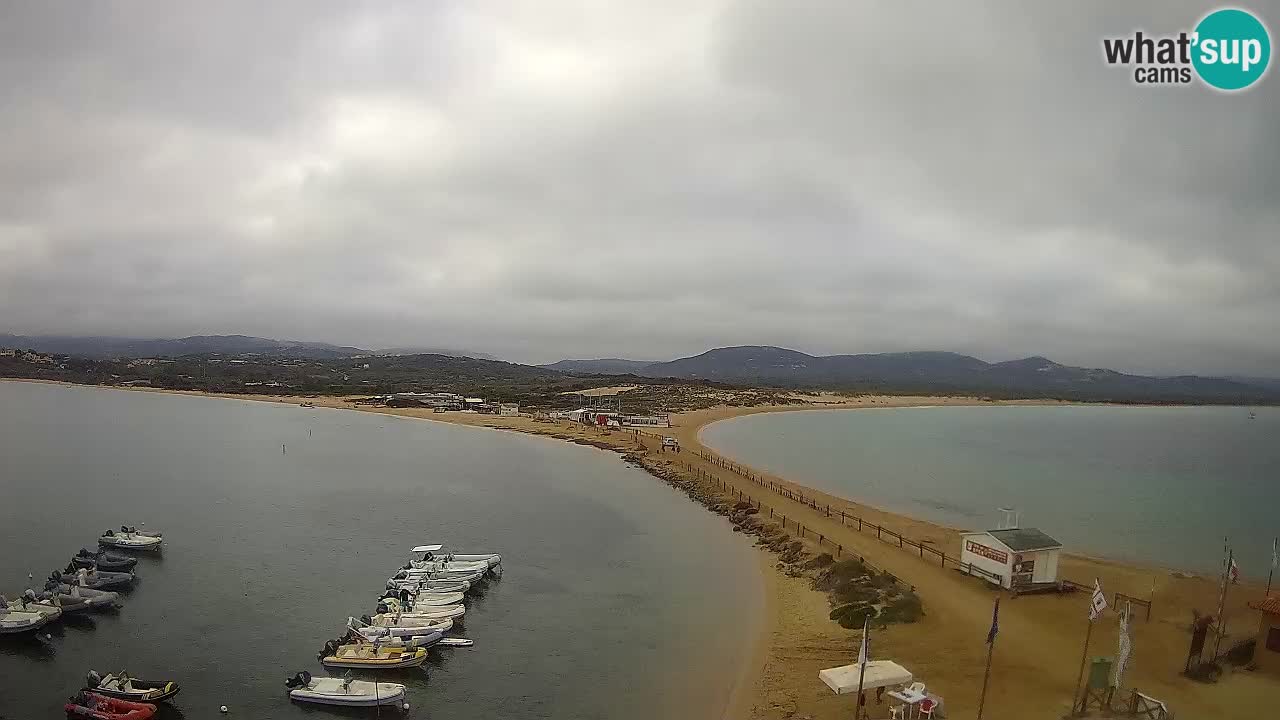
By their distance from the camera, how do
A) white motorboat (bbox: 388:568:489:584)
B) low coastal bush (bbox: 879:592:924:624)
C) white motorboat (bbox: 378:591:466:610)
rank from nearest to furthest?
low coastal bush (bbox: 879:592:924:624) → white motorboat (bbox: 378:591:466:610) → white motorboat (bbox: 388:568:489:584)

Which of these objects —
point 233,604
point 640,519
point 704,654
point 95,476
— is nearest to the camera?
point 704,654

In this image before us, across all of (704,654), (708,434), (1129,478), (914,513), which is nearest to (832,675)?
(704,654)

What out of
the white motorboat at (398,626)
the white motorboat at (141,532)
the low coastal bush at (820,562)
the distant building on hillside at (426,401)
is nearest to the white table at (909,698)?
the low coastal bush at (820,562)

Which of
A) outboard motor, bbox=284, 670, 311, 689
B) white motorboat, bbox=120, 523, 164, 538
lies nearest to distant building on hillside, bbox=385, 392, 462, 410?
white motorboat, bbox=120, 523, 164, 538

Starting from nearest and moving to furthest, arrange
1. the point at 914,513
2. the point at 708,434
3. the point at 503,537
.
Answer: the point at 503,537 → the point at 914,513 → the point at 708,434

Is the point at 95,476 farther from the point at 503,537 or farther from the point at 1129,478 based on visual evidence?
the point at 1129,478

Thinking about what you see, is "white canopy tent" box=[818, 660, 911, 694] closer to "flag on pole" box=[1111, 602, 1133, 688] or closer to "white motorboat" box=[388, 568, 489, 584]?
"flag on pole" box=[1111, 602, 1133, 688]
